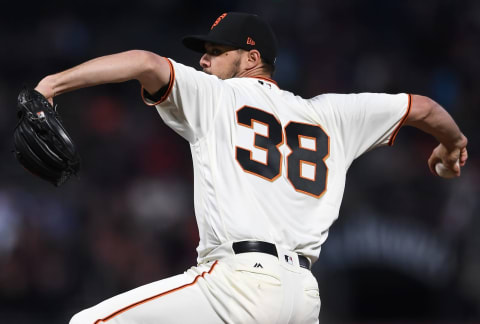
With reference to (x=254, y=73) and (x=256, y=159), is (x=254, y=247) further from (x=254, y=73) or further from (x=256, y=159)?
(x=254, y=73)

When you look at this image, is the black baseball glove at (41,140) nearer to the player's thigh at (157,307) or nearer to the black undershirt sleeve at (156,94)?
the black undershirt sleeve at (156,94)

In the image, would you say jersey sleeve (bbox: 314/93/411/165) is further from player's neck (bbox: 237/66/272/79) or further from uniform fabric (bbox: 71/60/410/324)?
player's neck (bbox: 237/66/272/79)

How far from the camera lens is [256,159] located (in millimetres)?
2699

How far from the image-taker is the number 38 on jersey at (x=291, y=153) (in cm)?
271

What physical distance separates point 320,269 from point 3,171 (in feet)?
10.1

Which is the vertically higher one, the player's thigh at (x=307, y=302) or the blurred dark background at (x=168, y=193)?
the player's thigh at (x=307, y=302)

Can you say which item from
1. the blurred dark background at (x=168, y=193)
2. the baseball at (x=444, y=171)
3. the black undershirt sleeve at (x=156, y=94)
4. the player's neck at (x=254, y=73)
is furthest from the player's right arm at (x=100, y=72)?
the blurred dark background at (x=168, y=193)

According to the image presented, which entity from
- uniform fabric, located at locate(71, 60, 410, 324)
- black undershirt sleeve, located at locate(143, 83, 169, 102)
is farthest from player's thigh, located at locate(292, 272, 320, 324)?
black undershirt sleeve, located at locate(143, 83, 169, 102)

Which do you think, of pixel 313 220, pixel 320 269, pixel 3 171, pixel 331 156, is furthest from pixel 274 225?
pixel 3 171

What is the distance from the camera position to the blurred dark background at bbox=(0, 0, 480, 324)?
Answer: 6418 mm

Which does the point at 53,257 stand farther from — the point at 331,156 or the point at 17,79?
the point at 331,156

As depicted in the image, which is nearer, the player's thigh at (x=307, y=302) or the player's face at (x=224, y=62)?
the player's thigh at (x=307, y=302)

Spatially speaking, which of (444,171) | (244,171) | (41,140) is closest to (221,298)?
(244,171)

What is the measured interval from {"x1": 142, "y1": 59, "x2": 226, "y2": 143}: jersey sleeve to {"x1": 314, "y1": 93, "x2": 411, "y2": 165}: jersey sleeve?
0.58 meters
